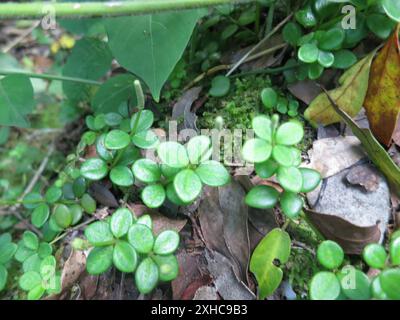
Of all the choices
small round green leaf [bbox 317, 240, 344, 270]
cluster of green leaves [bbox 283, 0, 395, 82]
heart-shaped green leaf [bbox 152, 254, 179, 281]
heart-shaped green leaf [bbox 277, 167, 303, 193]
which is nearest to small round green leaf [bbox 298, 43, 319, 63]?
cluster of green leaves [bbox 283, 0, 395, 82]

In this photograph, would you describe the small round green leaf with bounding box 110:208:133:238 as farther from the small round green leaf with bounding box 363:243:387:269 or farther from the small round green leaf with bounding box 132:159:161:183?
the small round green leaf with bounding box 363:243:387:269

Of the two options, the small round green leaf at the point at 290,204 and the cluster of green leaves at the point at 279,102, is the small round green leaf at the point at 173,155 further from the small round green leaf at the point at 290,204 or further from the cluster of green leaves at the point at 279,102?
the cluster of green leaves at the point at 279,102

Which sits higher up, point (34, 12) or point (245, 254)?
point (34, 12)

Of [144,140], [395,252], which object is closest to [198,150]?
[144,140]

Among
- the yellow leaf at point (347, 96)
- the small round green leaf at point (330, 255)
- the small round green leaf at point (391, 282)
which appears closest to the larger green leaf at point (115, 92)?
the yellow leaf at point (347, 96)

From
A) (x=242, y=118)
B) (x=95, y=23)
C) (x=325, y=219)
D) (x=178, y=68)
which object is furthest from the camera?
(x=95, y=23)

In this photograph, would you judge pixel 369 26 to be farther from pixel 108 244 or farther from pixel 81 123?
pixel 81 123
